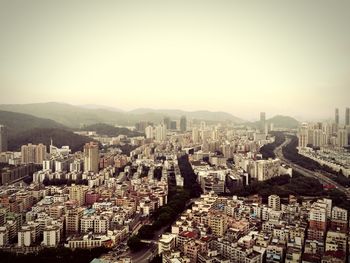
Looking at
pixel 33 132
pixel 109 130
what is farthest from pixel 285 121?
pixel 109 130

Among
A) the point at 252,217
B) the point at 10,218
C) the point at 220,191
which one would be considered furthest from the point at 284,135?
the point at 10,218

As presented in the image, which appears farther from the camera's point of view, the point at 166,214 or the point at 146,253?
the point at 166,214

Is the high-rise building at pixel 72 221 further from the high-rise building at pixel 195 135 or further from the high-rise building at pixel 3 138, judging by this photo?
the high-rise building at pixel 195 135

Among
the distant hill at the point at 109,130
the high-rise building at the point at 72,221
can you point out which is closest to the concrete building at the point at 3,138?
the distant hill at the point at 109,130

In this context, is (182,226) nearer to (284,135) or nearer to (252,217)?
(252,217)

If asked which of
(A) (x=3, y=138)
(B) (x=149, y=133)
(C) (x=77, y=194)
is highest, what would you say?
(A) (x=3, y=138)

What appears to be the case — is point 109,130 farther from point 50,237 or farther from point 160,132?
point 50,237

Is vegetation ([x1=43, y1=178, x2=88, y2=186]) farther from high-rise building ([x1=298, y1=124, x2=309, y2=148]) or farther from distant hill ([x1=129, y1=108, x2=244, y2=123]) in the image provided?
high-rise building ([x1=298, y1=124, x2=309, y2=148])
